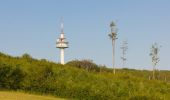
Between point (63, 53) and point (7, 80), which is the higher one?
point (63, 53)

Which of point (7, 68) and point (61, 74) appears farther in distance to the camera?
point (61, 74)

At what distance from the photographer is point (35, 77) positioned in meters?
30.9

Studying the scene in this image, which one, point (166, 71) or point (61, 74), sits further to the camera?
point (166, 71)

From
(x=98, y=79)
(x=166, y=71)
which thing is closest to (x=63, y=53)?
(x=166, y=71)

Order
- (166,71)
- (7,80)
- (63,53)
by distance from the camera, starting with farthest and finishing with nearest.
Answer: (166,71) < (63,53) < (7,80)

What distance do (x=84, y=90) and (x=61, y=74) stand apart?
2336 millimetres

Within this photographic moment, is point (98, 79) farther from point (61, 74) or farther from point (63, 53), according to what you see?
point (63, 53)

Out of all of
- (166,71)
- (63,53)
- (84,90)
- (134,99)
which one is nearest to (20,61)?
(84,90)

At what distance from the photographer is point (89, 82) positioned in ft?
104

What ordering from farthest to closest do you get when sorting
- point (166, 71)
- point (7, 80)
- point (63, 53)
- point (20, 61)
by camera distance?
point (166, 71)
point (63, 53)
point (20, 61)
point (7, 80)

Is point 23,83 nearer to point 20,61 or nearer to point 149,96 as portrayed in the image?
point 20,61

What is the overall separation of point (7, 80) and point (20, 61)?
2660mm

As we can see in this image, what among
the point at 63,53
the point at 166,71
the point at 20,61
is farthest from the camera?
the point at 166,71

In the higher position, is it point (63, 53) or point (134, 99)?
point (63, 53)
